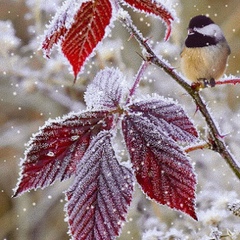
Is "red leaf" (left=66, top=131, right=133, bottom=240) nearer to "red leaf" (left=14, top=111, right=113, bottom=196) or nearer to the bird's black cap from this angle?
"red leaf" (left=14, top=111, right=113, bottom=196)

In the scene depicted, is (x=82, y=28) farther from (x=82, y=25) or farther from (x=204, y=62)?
(x=204, y=62)

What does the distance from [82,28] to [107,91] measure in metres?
0.06

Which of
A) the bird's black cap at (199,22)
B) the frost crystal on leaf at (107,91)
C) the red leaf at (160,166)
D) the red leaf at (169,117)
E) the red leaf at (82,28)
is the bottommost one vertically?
the red leaf at (160,166)

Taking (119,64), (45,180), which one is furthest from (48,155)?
(119,64)

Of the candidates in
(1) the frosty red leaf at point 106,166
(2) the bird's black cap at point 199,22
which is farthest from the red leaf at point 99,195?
(2) the bird's black cap at point 199,22

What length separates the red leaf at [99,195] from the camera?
197mm

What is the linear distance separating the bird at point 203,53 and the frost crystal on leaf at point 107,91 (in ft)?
0.15

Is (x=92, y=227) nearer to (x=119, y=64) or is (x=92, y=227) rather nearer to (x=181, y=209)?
(x=181, y=209)

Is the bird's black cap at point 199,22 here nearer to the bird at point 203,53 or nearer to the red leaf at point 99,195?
the bird at point 203,53

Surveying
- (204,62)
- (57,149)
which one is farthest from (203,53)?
(57,149)

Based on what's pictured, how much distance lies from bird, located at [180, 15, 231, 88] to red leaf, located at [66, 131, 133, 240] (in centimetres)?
9

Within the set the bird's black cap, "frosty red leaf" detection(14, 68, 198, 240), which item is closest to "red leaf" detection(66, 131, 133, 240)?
Result: "frosty red leaf" detection(14, 68, 198, 240)

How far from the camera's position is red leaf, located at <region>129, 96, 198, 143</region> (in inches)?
8.4

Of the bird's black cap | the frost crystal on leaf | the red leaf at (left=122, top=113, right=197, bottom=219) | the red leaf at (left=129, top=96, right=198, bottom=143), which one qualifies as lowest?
the red leaf at (left=122, top=113, right=197, bottom=219)
